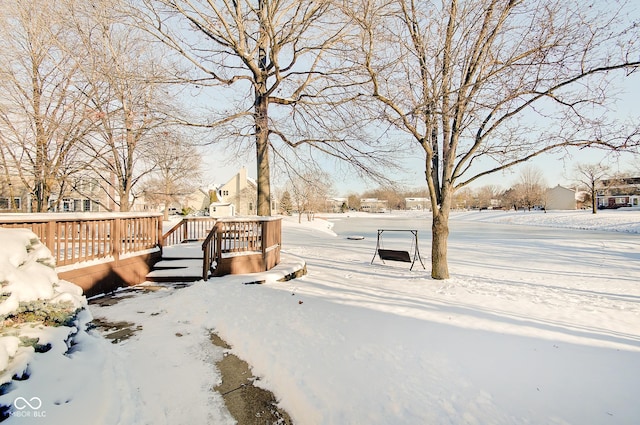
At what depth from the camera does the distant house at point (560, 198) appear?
5436 cm

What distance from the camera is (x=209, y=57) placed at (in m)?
8.84

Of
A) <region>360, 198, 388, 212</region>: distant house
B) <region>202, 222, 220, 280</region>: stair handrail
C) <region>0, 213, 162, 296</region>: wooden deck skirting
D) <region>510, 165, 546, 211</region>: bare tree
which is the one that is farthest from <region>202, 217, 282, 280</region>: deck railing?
<region>360, 198, 388, 212</region>: distant house

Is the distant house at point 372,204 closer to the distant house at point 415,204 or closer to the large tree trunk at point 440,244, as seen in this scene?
the distant house at point 415,204

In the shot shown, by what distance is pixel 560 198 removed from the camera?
182ft

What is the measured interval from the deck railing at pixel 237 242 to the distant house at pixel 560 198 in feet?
205

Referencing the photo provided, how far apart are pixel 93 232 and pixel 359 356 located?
5.23 m

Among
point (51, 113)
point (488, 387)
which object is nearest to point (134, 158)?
point (51, 113)

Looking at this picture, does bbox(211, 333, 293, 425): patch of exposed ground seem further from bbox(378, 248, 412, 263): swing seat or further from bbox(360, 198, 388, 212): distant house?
bbox(360, 198, 388, 212): distant house

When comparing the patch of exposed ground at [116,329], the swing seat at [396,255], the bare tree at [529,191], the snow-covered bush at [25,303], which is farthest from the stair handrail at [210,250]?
the bare tree at [529,191]

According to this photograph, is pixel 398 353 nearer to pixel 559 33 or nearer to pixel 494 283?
pixel 494 283

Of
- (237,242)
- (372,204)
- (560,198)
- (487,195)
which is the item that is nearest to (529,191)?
(560,198)

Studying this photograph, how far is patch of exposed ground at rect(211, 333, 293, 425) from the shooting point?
7.89ft

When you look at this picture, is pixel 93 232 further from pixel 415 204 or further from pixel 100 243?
pixel 415 204

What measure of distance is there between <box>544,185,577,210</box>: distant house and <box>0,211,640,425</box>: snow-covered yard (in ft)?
202
